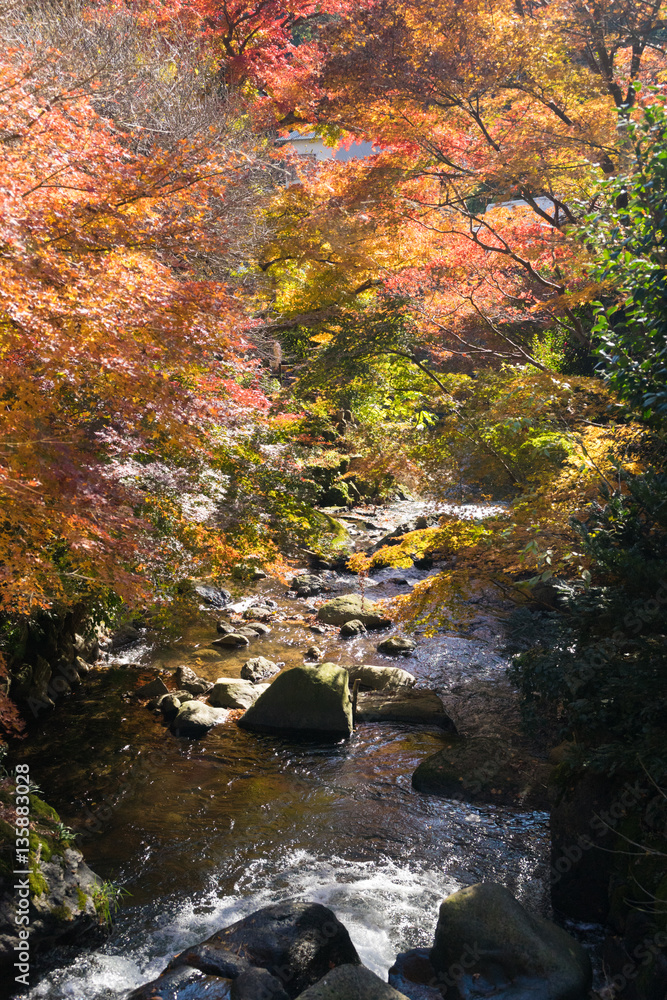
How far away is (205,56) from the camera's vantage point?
1425cm

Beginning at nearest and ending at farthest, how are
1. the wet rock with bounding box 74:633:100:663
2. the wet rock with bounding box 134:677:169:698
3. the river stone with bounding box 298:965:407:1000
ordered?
the river stone with bounding box 298:965:407:1000 < the wet rock with bounding box 134:677:169:698 < the wet rock with bounding box 74:633:100:663

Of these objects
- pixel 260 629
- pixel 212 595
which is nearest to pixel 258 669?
pixel 260 629

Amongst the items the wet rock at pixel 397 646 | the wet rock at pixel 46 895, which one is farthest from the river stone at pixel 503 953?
the wet rock at pixel 397 646

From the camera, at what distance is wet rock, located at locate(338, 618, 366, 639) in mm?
11305

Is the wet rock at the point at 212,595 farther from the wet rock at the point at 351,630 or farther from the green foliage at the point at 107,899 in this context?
the green foliage at the point at 107,899

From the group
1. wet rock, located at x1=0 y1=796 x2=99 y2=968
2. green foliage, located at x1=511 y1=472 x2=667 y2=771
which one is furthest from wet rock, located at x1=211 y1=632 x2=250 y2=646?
green foliage, located at x1=511 y1=472 x2=667 y2=771

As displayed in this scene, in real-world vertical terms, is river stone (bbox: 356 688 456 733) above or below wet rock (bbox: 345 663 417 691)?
below

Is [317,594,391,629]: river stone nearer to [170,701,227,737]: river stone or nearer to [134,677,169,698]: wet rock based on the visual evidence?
[134,677,169,698]: wet rock

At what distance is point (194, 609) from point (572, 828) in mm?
5616

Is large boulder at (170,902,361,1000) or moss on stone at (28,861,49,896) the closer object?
large boulder at (170,902,361,1000)

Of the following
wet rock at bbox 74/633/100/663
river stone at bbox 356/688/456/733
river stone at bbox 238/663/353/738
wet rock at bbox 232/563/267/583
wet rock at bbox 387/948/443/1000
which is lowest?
wet rock at bbox 387/948/443/1000

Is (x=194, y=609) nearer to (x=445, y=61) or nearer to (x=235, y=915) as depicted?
(x=235, y=915)

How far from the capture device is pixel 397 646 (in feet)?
34.7

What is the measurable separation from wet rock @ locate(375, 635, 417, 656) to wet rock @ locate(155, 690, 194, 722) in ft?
10.8
